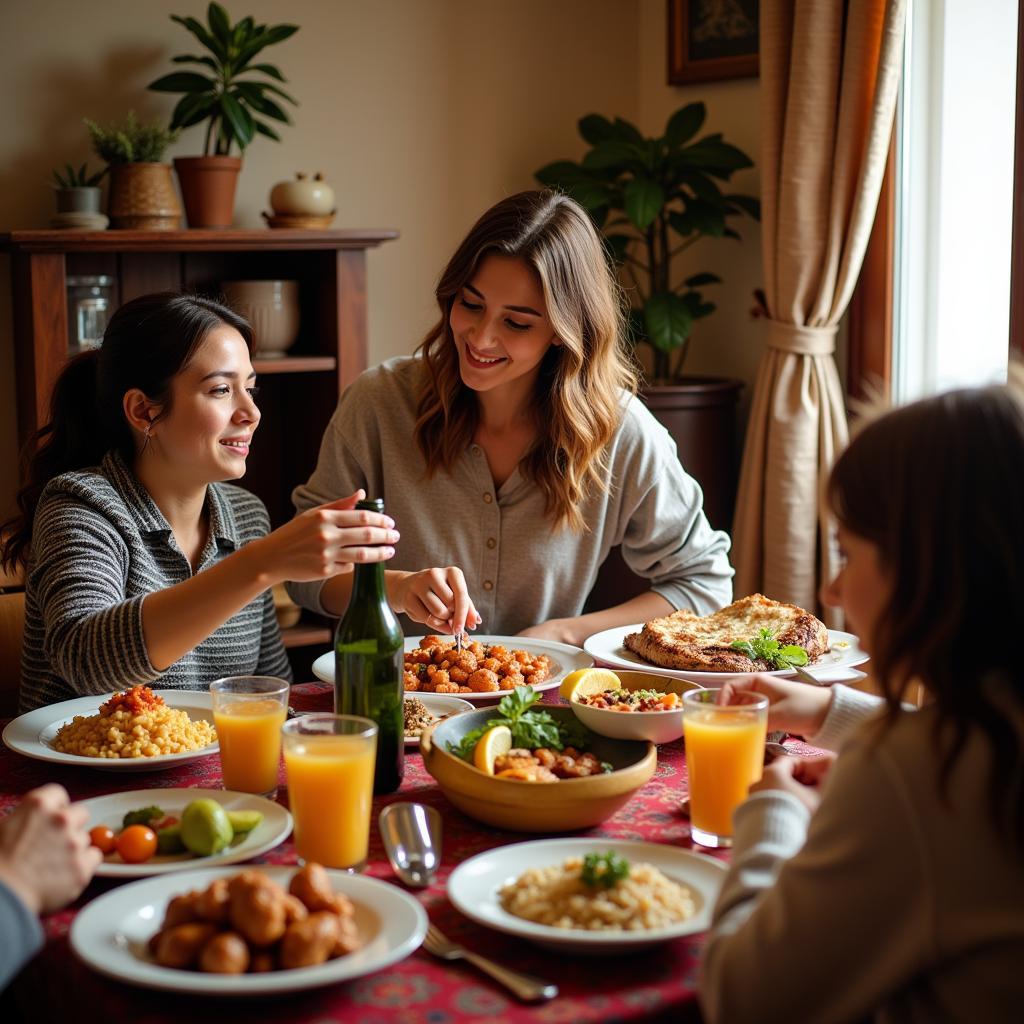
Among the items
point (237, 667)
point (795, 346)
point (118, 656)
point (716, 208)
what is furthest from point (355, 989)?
point (716, 208)

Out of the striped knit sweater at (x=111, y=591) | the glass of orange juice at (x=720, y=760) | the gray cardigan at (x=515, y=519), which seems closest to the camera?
the glass of orange juice at (x=720, y=760)

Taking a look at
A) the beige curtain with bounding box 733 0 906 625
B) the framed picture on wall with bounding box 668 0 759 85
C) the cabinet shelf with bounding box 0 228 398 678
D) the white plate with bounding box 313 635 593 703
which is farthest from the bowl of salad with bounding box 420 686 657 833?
the framed picture on wall with bounding box 668 0 759 85

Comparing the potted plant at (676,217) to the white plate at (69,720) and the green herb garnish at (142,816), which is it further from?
the green herb garnish at (142,816)

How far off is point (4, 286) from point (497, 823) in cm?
258

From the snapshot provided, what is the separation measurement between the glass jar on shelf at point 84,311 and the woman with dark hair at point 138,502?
113 centimetres

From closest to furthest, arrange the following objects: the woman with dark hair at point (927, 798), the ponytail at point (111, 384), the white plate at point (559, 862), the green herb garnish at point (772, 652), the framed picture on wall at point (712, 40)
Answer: the woman with dark hair at point (927, 798) → the white plate at point (559, 862) → the green herb garnish at point (772, 652) → the ponytail at point (111, 384) → the framed picture on wall at point (712, 40)

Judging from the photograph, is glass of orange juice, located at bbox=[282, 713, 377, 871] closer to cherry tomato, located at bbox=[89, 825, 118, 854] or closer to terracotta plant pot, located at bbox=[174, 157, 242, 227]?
cherry tomato, located at bbox=[89, 825, 118, 854]

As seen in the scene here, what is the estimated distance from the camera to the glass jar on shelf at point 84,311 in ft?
10.5

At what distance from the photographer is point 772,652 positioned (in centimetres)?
184

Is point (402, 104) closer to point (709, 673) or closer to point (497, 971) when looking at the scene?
point (709, 673)

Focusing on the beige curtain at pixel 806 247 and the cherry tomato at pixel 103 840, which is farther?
the beige curtain at pixel 806 247

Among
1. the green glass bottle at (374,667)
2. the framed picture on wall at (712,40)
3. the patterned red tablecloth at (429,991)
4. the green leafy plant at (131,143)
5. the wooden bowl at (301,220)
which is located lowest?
the patterned red tablecloth at (429,991)

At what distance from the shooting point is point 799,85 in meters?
3.27

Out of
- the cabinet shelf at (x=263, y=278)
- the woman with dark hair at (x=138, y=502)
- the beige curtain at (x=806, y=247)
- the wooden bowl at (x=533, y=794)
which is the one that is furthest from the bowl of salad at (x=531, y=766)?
the beige curtain at (x=806, y=247)
